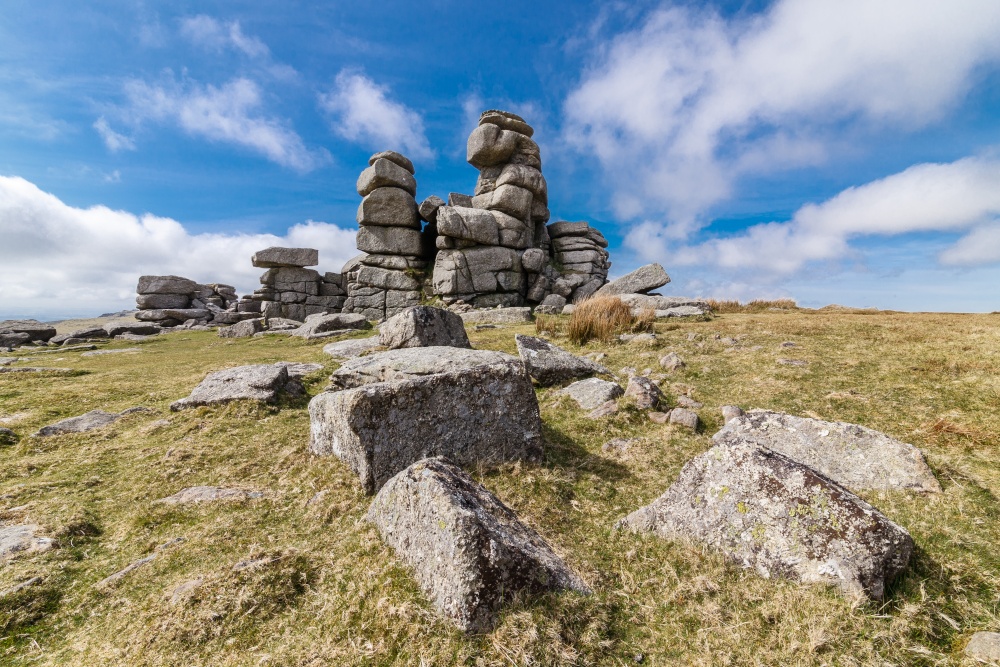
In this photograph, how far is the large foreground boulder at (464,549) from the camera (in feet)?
9.34

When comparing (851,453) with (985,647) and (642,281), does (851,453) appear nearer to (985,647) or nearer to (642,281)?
(985,647)

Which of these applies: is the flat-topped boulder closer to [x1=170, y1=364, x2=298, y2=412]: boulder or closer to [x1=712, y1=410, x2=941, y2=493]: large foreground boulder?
[x1=170, y1=364, x2=298, y2=412]: boulder

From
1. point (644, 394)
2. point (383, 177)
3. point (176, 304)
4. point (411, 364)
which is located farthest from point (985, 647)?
point (176, 304)

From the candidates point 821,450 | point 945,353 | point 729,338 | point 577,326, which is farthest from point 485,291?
point 821,450

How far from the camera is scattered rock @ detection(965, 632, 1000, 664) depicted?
2.46 meters

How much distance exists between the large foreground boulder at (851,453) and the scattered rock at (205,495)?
19.9ft

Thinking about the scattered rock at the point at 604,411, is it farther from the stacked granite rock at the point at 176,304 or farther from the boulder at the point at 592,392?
the stacked granite rock at the point at 176,304

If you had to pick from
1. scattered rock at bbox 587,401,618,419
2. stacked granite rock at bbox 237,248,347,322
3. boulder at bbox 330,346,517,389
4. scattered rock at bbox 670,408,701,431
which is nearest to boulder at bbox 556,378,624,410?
scattered rock at bbox 587,401,618,419

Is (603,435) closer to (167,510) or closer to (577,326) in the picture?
(167,510)

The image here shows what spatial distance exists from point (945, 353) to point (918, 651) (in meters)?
9.84

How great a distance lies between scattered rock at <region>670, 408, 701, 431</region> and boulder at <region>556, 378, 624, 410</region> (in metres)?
1.12

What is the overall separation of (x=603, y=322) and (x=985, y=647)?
1149cm

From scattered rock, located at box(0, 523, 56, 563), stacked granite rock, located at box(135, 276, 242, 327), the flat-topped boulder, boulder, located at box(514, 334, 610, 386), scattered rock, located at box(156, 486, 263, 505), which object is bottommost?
scattered rock, located at box(0, 523, 56, 563)

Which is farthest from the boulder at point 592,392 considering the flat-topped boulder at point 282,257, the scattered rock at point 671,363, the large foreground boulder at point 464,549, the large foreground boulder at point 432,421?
the flat-topped boulder at point 282,257
